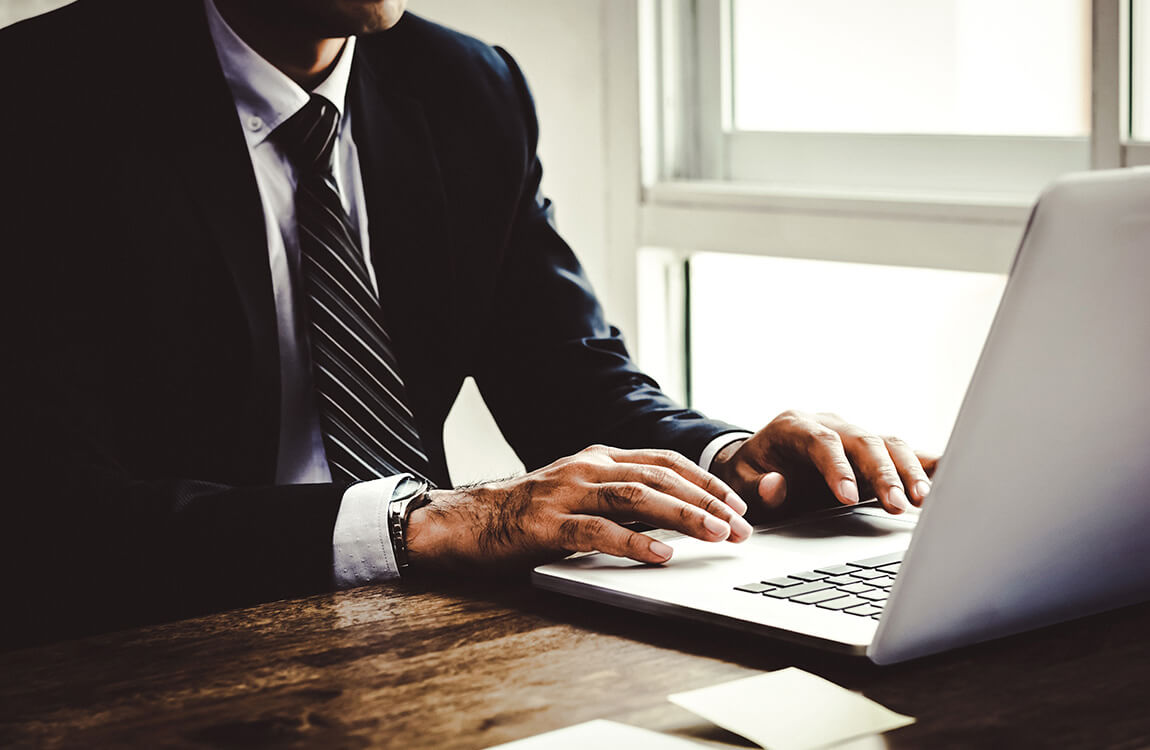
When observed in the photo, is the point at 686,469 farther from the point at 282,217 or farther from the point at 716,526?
the point at 282,217

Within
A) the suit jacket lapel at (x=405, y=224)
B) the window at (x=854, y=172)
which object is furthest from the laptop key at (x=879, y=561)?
the window at (x=854, y=172)

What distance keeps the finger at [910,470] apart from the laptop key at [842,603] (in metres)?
0.28

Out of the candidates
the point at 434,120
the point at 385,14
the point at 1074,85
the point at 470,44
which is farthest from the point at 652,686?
the point at 1074,85

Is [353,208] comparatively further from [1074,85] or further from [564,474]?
[1074,85]

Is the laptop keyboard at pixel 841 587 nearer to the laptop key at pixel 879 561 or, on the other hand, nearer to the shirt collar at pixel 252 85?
the laptop key at pixel 879 561

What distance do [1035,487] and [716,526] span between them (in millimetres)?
303

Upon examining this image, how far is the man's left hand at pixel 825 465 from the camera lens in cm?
113

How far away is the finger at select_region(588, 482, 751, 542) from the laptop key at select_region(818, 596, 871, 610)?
0.47ft

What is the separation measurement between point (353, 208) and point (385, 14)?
27cm

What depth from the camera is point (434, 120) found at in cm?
185

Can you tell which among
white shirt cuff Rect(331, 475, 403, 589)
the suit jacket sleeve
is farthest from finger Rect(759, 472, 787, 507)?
the suit jacket sleeve

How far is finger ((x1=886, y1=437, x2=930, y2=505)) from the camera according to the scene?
3.75 ft

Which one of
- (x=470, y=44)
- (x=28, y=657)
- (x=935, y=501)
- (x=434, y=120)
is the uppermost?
(x=470, y=44)

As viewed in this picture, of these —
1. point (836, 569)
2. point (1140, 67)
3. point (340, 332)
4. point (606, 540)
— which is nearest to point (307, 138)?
point (340, 332)
